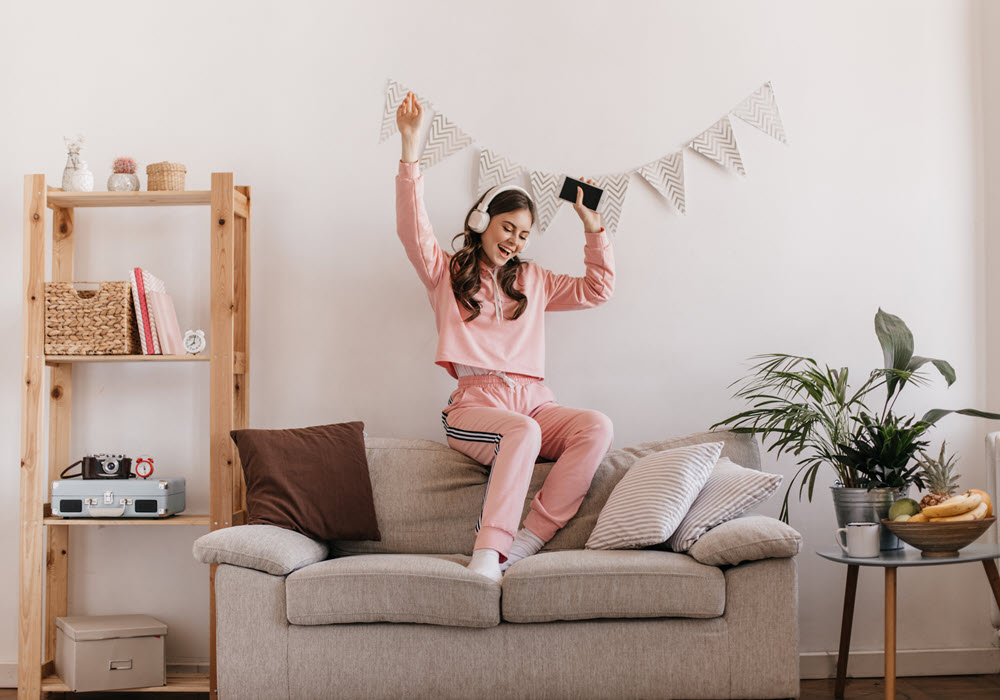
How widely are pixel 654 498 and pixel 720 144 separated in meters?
1.28

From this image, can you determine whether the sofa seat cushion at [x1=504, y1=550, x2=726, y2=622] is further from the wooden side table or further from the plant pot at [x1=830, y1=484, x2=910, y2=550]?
the plant pot at [x1=830, y1=484, x2=910, y2=550]

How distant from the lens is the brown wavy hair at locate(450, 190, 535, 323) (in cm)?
259

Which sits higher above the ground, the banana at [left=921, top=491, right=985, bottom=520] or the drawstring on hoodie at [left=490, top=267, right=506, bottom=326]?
Answer: the drawstring on hoodie at [left=490, top=267, right=506, bottom=326]

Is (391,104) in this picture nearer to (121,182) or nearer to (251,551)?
(121,182)

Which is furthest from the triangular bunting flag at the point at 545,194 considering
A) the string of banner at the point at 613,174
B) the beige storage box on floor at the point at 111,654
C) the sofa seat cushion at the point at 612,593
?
the beige storage box on floor at the point at 111,654

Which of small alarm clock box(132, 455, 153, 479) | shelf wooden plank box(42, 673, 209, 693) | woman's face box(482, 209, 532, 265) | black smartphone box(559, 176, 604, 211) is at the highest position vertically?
black smartphone box(559, 176, 604, 211)

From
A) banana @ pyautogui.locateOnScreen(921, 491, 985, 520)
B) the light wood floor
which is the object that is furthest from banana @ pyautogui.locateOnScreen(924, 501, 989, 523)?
the light wood floor

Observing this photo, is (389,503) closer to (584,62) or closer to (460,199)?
(460,199)

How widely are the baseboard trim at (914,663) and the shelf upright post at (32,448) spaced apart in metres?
2.28

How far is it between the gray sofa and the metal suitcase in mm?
575

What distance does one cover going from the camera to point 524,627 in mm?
2018

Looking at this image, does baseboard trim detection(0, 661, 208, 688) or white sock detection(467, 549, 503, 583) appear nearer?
white sock detection(467, 549, 503, 583)

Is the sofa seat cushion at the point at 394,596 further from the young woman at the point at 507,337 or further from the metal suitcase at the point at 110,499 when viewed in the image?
the metal suitcase at the point at 110,499

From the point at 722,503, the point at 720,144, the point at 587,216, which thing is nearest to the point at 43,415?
the point at 587,216
